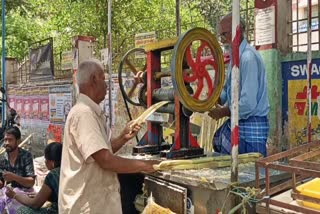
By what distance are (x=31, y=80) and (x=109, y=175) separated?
9909 mm

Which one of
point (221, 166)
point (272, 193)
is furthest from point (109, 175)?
point (272, 193)

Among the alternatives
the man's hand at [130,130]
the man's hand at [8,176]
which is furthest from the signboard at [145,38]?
the man's hand at [130,130]

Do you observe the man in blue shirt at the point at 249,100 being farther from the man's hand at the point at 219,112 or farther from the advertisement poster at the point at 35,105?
the advertisement poster at the point at 35,105

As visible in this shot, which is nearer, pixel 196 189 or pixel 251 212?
pixel 251 212

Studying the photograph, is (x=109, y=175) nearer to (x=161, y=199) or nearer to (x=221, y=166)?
(x=161, y=199)

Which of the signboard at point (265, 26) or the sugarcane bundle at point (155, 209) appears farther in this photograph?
the signboard at point (265, 26)

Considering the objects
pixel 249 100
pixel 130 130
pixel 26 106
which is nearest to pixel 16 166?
pixel 130 130

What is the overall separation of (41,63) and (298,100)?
8.02 meters

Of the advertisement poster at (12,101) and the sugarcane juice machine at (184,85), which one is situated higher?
the sugarcane juice machine at (184,85)

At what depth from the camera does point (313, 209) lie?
5.67 ft

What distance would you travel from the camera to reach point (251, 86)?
2.97 m

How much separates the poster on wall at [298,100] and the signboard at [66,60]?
593 cm

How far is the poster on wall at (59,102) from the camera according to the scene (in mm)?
9055

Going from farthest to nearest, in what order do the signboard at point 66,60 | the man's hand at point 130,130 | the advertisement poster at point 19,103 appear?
the advertisement poster at point 19,103, the signboard at point 66,60, the man's hand at point 130,130
